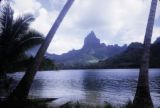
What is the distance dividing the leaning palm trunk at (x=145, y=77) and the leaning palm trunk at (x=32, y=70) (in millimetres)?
4171

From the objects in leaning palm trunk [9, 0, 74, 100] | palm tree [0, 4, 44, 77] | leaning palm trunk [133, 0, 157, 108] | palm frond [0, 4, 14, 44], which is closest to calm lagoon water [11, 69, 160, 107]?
palm tree [0, 4, 44, 77]

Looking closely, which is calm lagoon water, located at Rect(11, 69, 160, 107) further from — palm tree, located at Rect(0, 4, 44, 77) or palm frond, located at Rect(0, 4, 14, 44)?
palm frond, located at Rect(0, 4, 14, 44)

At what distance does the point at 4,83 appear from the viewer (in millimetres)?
19938

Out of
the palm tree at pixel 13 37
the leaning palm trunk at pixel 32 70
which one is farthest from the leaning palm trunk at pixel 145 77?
the palm tree at pixel 13 37

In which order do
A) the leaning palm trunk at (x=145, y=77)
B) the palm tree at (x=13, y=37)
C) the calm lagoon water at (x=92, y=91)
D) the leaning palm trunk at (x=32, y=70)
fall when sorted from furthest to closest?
1. the calm lagoon water at (x=92, y=91)
2. the palm tree at (x=13, y=37)
3. the leaning palm trunk at (x=32, y=70)
4. the leaning palm trunk at (x=145, y=77)

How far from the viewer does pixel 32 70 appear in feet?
49.6

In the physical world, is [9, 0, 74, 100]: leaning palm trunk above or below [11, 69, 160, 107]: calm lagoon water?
above

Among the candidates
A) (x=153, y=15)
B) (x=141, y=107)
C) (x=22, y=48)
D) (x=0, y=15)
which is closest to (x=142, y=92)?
(x=141, y=107)

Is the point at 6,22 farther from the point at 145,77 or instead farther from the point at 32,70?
the point at 145,77

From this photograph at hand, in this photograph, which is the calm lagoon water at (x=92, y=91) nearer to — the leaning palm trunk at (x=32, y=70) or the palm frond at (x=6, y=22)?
the palm frond at (x=6, y=22)

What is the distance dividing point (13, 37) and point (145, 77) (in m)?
8.43

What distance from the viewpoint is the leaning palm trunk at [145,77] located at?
46.8ft

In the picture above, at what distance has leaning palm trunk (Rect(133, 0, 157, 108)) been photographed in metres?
14.3

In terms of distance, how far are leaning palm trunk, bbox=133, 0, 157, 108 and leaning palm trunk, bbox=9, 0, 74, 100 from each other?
417 cm
